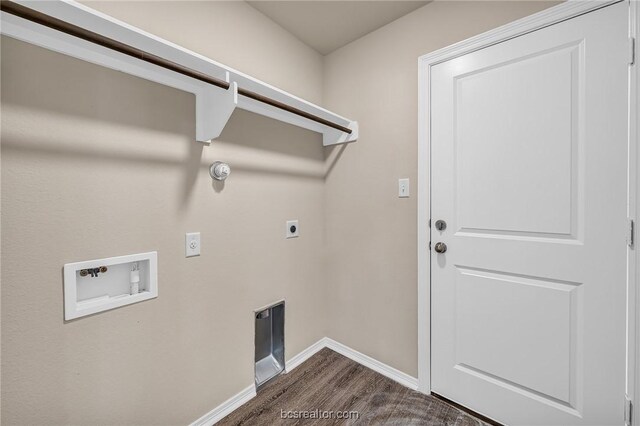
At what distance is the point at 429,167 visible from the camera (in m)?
1.61

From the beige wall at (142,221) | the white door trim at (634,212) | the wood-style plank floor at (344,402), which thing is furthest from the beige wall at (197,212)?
the white door trim at (634,212)

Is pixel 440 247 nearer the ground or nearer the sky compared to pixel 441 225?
nearer the ground

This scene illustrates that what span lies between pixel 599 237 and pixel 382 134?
119 centimetres

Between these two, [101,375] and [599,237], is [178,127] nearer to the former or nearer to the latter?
Answer: [101,375]

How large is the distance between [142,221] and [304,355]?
1431mm

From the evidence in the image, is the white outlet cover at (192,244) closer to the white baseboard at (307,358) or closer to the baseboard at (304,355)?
the white baseboard at (307,358)

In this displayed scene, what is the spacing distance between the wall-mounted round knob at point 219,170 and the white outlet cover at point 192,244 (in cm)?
31

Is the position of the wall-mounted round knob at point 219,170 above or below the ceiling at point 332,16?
below

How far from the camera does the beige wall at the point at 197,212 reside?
944 mm

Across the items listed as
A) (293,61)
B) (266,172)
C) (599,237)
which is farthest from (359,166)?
(599,237)

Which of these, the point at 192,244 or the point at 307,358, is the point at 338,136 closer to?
the point at 192,244

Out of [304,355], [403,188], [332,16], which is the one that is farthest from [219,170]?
[304,355]

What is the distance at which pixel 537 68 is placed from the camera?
127 cm

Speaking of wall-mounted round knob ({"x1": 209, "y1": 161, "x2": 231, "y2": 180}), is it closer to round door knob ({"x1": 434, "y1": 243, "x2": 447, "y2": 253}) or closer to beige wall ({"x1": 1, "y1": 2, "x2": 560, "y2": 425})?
beige wall ({"x1": 1, "y1": 2, "x2": 560, "y2": 425})
